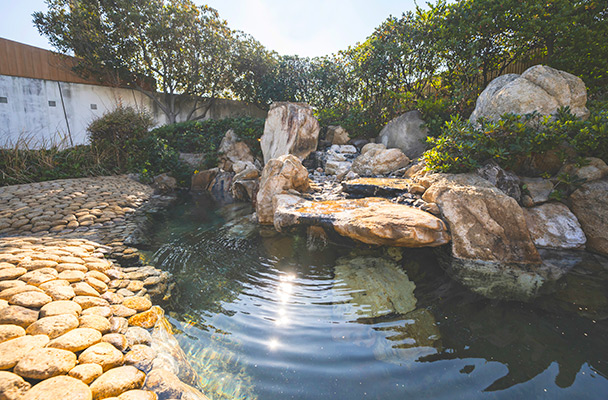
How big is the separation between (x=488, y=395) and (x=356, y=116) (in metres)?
8.40

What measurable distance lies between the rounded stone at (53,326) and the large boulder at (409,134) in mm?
7214

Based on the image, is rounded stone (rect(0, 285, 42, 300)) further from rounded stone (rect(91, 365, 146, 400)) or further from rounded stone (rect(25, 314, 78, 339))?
rounded stone (rect(91, 365, 146, 400))

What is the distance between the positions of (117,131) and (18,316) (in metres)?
8.92

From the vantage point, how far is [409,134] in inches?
279

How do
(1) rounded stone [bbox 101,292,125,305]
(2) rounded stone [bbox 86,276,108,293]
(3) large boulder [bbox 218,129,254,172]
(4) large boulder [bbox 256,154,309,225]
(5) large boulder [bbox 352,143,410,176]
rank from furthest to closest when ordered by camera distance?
(3) large boulder [bbox 218,129,254,172], (5) large boulder [bbox 352,143,410,176], (4) large boulder [bbox 256,154,309,225], (2) rounded stone [bbox 86,276,108,293], (1) rounded stone [bbox 101,292,125,305]

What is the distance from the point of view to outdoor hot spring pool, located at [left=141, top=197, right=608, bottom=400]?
193 centimetres

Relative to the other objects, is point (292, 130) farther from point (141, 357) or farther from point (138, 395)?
point (138, 395)

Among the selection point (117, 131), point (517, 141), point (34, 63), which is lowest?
point (517, 141)

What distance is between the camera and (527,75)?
15.3 ft

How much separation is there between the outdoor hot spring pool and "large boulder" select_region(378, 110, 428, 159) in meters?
4.03

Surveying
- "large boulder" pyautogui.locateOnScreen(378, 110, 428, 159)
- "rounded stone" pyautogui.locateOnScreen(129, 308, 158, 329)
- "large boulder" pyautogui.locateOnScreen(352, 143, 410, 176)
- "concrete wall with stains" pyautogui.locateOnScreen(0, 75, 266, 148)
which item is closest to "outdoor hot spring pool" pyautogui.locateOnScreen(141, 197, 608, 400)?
"rounded stone" pyautogui.locateOnScreen(129, 308, 158, 329)

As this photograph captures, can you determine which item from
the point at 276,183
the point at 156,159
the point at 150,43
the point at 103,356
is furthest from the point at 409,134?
the point at 150,43

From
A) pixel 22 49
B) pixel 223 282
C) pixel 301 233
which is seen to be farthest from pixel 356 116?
pixel 22 49

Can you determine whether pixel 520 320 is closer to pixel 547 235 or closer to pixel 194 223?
pixel 547 235
